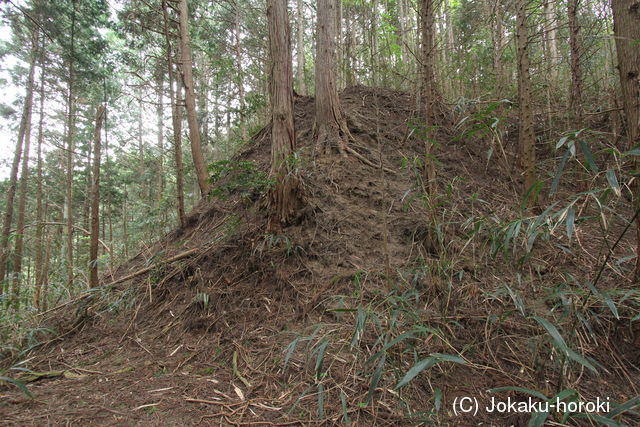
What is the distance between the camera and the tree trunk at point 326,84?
4.15 m

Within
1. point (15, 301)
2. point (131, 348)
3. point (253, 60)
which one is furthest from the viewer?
point (253, 60)

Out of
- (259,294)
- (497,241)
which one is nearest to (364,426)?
(497,241)

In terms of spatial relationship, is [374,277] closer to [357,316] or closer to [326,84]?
[357,316]

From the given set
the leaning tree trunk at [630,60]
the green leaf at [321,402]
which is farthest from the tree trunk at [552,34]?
the green leaf at [321,402]

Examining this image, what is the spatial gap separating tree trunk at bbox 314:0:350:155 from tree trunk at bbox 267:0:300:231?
1.03 meters

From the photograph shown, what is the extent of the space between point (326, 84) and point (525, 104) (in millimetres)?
2479

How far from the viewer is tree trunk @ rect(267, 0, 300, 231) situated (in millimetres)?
3035

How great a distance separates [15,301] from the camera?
3.55 m

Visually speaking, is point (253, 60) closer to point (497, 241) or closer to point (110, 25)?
point (110, 25)

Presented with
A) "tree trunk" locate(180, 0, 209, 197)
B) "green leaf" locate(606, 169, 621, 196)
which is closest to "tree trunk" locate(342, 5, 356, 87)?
"green leaf" locate(606, 169, 621, 196)

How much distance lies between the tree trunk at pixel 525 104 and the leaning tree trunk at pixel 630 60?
4.45 ft

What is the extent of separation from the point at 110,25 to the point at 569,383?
34.7 ft

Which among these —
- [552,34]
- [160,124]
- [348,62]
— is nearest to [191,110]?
[348,62]

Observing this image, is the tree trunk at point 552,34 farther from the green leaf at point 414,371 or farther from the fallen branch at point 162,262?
the fallen branch at point 162,262
